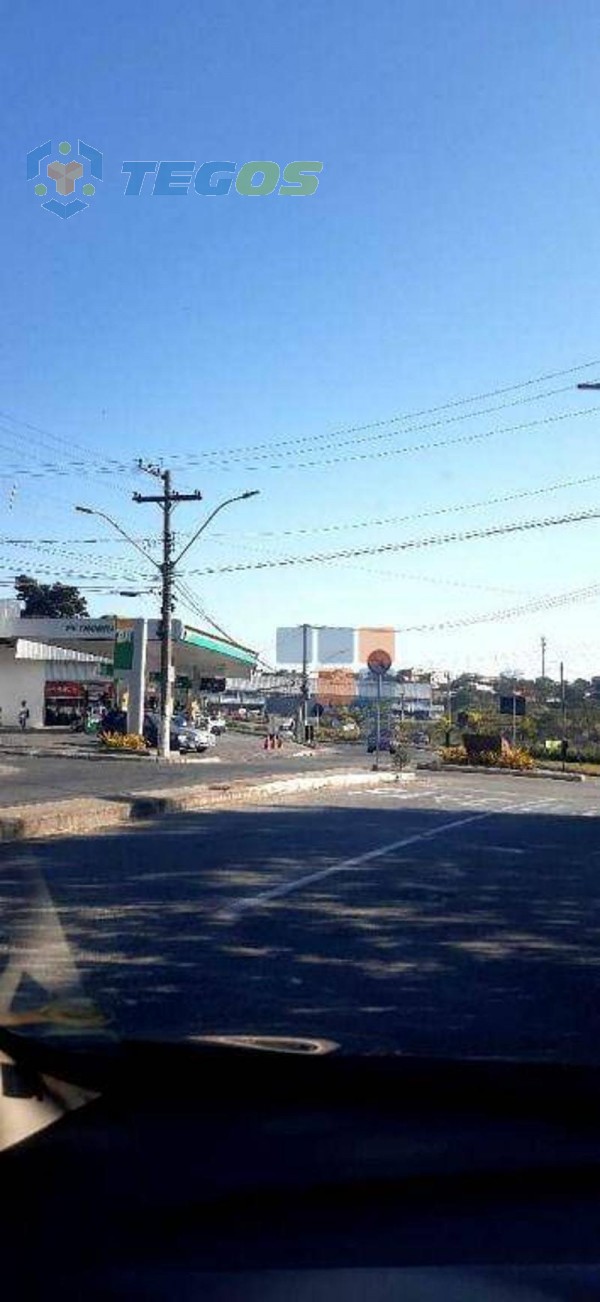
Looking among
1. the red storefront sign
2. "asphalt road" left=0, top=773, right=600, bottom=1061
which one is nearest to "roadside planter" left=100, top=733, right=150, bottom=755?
"asphalt road" left=0, top=773, right=600, bottom=1061

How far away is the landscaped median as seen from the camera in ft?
49.3

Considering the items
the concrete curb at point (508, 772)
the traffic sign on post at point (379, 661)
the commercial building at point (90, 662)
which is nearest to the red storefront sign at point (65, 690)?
the commercial building at point (90, 662)

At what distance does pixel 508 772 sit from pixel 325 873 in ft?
92.6

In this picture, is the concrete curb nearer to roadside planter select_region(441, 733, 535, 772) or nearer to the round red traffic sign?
roadside planter select_region(441, 733, 535, 772)

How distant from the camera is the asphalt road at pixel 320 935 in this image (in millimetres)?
6215

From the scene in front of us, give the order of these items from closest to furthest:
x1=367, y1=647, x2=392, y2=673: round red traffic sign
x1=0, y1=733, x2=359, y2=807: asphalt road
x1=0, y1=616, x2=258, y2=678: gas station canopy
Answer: x1=0, y1=733, x2=359, y2=807: asphalt road < x1=367, y1=647, x2=392, y2=673: round red traffic sign < x1=0, y1=616, x2=258, y2=678: gas station canopy

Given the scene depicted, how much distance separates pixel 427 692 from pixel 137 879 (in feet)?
378

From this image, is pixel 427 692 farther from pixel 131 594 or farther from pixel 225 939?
pixel 225 939

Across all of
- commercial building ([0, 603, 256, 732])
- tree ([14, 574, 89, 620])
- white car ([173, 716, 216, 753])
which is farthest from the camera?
tree ([14, 574, 89, 620])

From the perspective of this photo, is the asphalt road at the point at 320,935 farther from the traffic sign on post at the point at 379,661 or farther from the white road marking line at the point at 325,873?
the traffic sign on post at the point at 379,661

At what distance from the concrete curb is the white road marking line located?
20428 mm

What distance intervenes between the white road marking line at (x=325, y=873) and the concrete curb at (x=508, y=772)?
20428 mm

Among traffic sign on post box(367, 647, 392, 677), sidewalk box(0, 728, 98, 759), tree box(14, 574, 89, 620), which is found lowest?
sidewalk box(0, 728, 98, 759)

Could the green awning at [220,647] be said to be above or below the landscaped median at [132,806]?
above
